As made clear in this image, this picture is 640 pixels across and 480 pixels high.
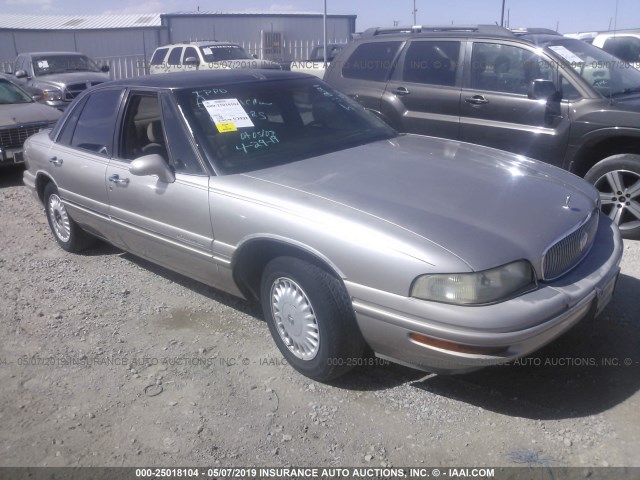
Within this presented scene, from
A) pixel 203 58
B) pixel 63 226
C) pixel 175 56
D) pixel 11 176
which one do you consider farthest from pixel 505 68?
pixel 175 56

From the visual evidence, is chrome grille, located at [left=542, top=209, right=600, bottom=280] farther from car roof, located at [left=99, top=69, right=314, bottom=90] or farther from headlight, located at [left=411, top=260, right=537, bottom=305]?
car roof, located at [left=99, top=69, right=314, bottom=90]

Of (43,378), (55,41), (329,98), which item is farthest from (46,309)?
(55,41)

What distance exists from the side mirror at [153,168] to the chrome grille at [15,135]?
5.55m

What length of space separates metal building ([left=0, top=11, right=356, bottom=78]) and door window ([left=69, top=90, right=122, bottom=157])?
20972 millimetres

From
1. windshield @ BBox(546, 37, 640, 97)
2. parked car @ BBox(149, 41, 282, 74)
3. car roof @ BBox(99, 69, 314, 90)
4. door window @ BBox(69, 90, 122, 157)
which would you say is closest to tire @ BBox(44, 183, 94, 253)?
door window @ BBox(69, 90, 122, 157)

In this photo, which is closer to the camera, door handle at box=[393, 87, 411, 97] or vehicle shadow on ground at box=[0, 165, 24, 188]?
door handle at box=[393, 87, 411, 97]

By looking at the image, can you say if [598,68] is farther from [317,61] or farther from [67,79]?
[317,61]

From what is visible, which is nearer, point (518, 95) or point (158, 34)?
point (518, 95)

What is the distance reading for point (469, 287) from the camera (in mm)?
2699

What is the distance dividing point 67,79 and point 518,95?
10.8 m

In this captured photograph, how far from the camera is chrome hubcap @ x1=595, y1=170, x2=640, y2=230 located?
5223mm

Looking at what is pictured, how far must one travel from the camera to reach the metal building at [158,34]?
84.5ft

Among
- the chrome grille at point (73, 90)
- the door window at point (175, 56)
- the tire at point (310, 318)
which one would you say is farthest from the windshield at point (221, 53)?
the tire at point (310, 318)

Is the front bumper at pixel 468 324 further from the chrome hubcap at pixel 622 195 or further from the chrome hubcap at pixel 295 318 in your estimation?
the chrome hubcap at pixel 622 195
